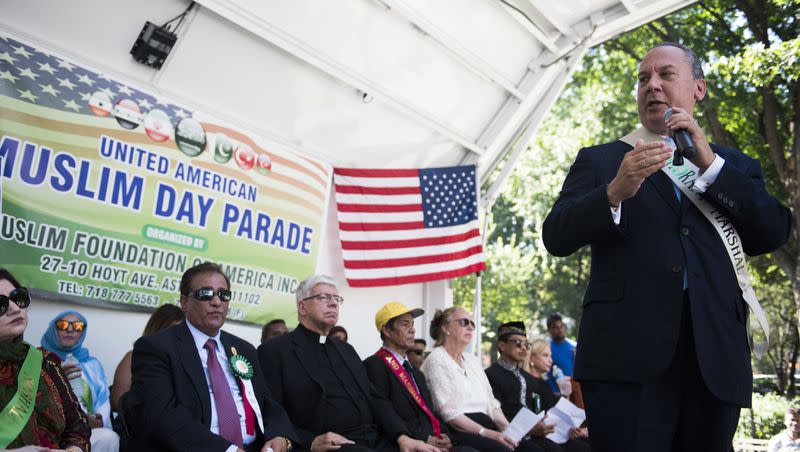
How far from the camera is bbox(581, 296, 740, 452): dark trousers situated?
151 centimetres

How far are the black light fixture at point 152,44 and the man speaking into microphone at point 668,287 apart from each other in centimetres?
381

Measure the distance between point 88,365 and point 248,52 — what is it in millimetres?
2619

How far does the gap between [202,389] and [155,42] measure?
271 centimetres

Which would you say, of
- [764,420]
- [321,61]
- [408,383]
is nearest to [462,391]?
[408,383]

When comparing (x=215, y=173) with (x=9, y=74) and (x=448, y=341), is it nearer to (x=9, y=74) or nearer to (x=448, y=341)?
(x=9, y=74)

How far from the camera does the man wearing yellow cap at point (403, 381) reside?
434 cm

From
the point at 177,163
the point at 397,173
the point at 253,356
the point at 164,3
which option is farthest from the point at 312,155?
the point at 253,356

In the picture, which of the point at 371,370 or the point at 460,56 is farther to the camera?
the point at 460,56

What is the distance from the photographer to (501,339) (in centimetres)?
564

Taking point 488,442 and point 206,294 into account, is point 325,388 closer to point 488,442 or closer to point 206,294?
point 206,294

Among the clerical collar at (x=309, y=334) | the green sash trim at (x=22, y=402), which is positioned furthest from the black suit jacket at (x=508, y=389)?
the green sash trim at (x=22, y=402)

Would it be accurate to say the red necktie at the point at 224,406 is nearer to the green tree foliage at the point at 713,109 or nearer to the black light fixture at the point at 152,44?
the black light fixture at the point at 152,44

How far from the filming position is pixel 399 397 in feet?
14.4

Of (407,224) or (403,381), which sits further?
(407,224)
